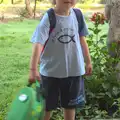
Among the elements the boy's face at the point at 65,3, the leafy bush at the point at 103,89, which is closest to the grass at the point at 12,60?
the leafy bush at the point at 103,89

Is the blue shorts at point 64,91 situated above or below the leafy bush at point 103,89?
above

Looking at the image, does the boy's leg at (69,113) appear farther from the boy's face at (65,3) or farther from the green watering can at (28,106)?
the boy's face at (65,3)

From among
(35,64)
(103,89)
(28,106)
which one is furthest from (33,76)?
(103,89)

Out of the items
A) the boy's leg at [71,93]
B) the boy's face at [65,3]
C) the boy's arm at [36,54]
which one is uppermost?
the boy's face at [65,3]

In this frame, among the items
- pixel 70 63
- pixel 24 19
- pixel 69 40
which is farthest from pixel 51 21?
pixel 24 19

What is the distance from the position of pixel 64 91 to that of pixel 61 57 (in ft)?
0.81

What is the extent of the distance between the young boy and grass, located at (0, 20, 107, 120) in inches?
26.6

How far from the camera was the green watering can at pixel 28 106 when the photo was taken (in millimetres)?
1925

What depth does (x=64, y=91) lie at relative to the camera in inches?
90.9

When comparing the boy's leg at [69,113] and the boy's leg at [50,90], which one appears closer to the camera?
the boy's leg at [50,90]

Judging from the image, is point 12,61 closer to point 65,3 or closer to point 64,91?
point 64,91

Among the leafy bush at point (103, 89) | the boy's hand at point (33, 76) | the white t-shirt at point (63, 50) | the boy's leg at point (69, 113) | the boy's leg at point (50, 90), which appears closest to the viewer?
the boy's hand at point (33, 76)

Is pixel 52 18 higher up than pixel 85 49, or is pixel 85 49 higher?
pixel 52 18

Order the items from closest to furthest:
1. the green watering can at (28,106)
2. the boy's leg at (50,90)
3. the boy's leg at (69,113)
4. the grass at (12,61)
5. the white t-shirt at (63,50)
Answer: the green watering can at (28,106), the white t-shirt at (63,50), the boy's leg at (50,90), the boy's leg at (69,113), the grass at (12,61)
